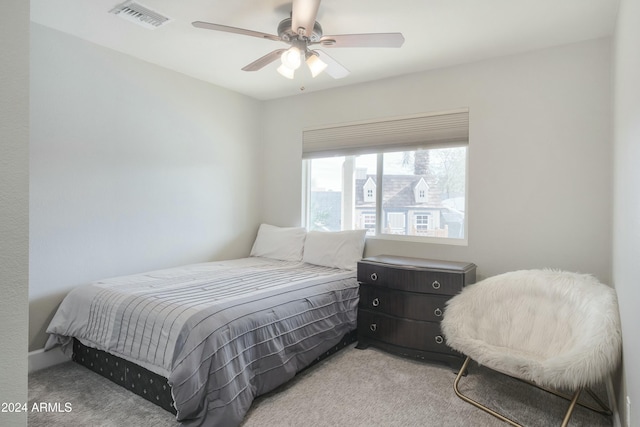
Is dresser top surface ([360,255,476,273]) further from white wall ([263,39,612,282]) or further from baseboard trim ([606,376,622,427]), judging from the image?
baseboard trim ([606,376,622,427])

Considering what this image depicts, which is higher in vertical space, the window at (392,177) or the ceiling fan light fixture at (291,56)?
the ceiling fan light fixture at (291,56)

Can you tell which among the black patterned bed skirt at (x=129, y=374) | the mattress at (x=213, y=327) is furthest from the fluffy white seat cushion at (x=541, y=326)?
the black patterned bed skirt at (x=129, y=374)

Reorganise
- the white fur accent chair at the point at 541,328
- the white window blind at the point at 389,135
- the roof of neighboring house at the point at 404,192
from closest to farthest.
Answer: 1. the white fur accent chair at the point at 541,328
2. the white window blind at the point at 389,135
3. the roof of neighboring house at the point at 404,192

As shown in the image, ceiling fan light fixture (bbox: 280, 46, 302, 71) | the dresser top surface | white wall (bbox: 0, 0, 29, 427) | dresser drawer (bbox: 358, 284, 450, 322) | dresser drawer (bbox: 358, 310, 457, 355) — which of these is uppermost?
ceiling fan light fixture (bbox: 280, 46, 302, 71)

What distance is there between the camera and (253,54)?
2.94 meters

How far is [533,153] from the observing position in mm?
2768

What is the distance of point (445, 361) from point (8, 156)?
2732mm

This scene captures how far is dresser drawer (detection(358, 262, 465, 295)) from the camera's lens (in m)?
2.63

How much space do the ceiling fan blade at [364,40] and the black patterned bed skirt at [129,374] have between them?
216cm

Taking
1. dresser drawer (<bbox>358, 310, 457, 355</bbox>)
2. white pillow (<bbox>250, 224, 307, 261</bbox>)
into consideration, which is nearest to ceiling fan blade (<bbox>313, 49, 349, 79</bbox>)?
white pillow (<bbox>250, 224, 307, 261</bbox>)

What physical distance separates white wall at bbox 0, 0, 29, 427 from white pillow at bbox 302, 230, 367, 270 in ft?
8.89

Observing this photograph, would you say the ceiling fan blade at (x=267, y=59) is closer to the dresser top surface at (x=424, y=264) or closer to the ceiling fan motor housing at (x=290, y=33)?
the ceiling fan motor housing at (x=290, y=33)

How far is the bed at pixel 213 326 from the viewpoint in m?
1.85

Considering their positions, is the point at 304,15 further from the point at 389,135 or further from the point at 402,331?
the point at 402,331
